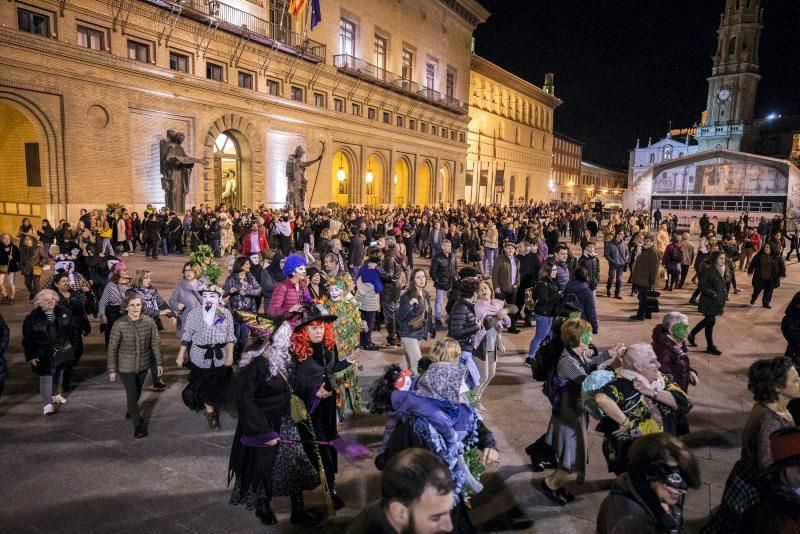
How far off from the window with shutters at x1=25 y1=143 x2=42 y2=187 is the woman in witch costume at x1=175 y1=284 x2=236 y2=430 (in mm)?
17409

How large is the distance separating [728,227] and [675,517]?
26.9 metres

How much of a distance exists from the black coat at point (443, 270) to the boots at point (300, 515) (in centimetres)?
614

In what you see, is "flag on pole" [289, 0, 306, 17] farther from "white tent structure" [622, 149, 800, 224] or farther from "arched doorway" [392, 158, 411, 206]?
"white tent structure" [622, 149, 800, 224]

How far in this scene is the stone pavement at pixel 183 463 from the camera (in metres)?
3.86

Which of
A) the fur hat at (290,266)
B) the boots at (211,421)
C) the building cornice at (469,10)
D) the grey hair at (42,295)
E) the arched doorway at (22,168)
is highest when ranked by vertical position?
the building cornice at (469,10)

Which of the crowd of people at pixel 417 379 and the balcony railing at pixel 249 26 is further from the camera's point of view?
the balcony railing at pixel 249 26

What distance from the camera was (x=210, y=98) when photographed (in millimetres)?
23125

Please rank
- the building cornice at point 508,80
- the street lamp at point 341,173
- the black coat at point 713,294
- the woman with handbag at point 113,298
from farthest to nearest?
1. the building cornice at point 508,80
2. the street lamp at point 341,173
3. the black coat at point 713,294
4. the woman with handbag at point 113,298

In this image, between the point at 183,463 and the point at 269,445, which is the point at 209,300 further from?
the point at 269,445

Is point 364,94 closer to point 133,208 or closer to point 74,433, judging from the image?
point 133,208

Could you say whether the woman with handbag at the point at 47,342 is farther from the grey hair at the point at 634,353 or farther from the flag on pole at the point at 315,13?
the flag on pole at the point at 315,13

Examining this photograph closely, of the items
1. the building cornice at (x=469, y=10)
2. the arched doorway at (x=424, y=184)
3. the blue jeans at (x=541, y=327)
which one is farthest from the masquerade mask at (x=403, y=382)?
the building cornice at (x=469, y=10)

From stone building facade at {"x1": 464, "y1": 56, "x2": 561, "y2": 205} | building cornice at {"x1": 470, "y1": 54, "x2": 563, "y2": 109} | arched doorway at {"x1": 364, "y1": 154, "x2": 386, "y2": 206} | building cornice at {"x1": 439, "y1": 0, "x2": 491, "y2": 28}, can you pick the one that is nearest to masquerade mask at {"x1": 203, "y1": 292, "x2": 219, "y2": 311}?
arched doorway at {"x1": 364, "y1": 154, "x2": 386, "y2": 206}

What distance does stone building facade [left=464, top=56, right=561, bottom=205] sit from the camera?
173 feet
